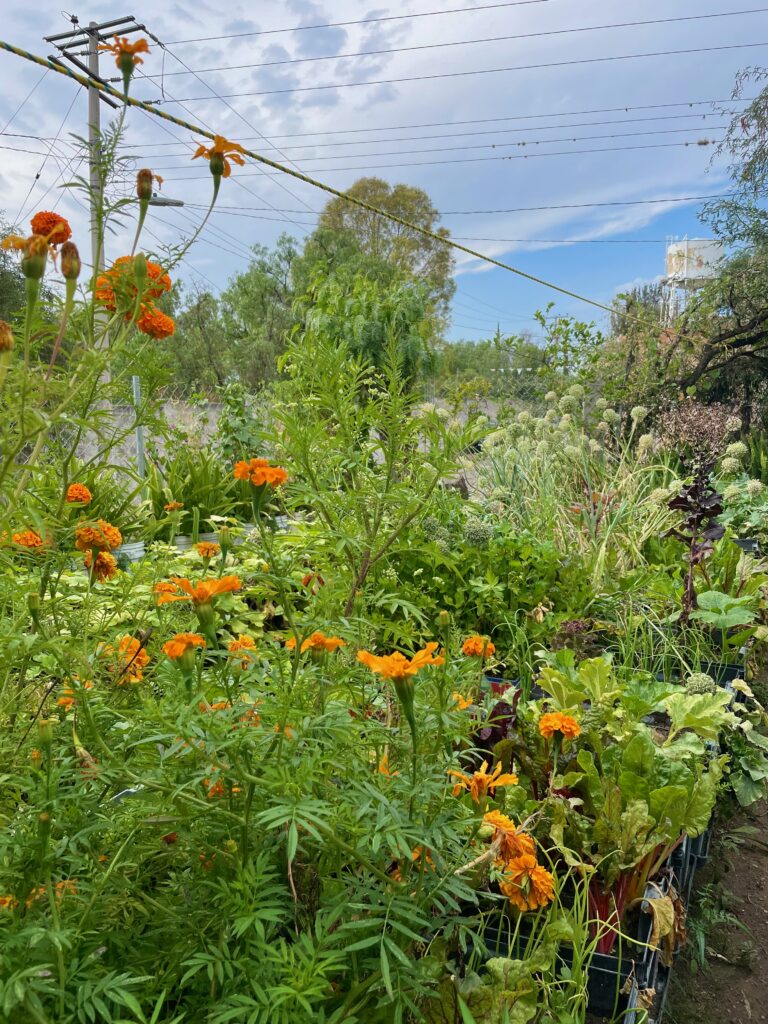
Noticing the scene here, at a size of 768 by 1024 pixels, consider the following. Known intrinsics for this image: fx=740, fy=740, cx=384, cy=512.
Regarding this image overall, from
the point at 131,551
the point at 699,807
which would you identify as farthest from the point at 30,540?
the point at 131,551

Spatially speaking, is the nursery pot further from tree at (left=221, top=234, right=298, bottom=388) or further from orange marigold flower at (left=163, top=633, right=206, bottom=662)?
tree at (left=221, top=234, right=298, bottom=388)

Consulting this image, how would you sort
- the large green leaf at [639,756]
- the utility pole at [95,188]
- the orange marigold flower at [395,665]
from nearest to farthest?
the orange marigold flower at [395,665] → the utility pole at [95,188] → the large green leaf at [639,756]

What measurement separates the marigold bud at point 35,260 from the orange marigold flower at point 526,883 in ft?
3.41

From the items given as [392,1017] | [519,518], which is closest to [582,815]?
[392,1017]

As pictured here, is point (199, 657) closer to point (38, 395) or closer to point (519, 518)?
point (38, 395)

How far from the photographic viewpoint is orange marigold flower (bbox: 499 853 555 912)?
114 cm

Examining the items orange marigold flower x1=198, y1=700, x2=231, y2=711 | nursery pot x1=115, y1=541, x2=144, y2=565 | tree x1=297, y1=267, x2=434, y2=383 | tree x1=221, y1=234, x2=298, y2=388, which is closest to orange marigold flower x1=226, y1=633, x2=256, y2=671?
orange marigold flower x1=198, y1=700, x2=231, y2=711

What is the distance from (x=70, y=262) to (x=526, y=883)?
45.9 inches

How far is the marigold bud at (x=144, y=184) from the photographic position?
0.98 metres

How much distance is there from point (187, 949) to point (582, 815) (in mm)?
1022

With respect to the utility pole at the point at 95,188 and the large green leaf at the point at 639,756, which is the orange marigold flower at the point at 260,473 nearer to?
the utility pole at the point at 95,188

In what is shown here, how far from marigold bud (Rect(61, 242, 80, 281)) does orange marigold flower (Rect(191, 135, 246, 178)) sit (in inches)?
10.7

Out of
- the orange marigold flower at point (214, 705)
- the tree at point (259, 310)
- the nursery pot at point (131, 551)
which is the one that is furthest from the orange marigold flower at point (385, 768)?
the tree at point (259, 310)

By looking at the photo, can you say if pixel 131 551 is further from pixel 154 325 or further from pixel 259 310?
pixel 259 310
